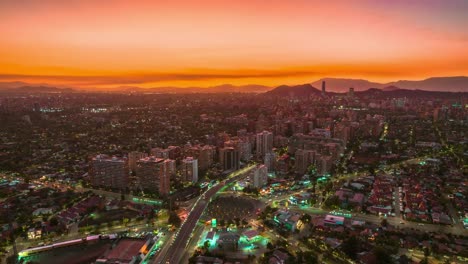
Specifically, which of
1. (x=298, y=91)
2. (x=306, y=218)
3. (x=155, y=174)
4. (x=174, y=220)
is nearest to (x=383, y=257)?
(x=306, y=218)

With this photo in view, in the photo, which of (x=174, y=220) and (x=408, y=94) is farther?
(x=408, y=94)

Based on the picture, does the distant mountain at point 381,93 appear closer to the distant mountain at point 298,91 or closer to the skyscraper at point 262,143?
the distant mountain at point 298,91

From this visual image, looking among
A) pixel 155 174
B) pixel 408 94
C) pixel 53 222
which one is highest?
pixel 408 94

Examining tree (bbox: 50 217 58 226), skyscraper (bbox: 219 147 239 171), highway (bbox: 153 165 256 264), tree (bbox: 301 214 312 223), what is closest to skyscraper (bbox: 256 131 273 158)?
skyscraper (bbox: 219 147 239 171)

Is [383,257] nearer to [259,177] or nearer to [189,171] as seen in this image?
[259,177]

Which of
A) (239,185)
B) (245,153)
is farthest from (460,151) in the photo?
(239,185)

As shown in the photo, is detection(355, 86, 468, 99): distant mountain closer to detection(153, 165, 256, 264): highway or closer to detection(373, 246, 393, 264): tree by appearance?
detection(153, 165, 256, 264): highway

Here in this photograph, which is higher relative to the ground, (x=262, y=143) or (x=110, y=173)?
(x=262, y=143)
